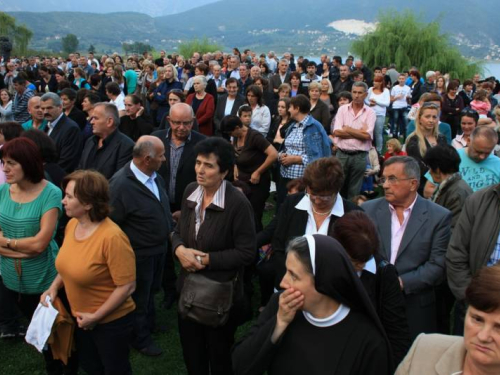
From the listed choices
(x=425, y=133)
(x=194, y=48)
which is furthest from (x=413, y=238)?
(x=194, y=48)

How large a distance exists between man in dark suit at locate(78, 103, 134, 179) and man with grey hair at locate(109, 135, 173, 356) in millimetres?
882

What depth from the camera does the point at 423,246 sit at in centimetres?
350

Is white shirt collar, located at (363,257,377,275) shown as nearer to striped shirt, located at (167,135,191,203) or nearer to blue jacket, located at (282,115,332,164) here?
striped shirt, located at (167,135,191,203)

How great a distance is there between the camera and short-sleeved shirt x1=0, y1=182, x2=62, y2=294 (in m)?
3.83

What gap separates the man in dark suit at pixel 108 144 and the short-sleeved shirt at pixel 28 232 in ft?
3.66

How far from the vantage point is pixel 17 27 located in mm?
58531

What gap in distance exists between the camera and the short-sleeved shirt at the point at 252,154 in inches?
233

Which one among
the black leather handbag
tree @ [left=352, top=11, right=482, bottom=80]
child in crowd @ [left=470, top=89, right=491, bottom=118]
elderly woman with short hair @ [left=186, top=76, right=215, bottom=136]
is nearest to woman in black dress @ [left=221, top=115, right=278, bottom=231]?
elderly woman with short hair @ [left=186, top=76, right=215, bottom=136]

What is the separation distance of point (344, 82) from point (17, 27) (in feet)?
189

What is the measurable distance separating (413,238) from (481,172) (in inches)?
67.0

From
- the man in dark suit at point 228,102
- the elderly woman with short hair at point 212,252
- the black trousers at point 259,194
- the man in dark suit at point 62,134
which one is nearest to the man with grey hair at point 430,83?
the man in dark suit at point 228,102

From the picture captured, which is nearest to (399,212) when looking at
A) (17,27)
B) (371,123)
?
(371,123)

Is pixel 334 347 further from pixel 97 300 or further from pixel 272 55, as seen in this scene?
pixel 272 55

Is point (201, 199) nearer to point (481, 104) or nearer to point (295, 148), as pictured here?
point (295, 148)
